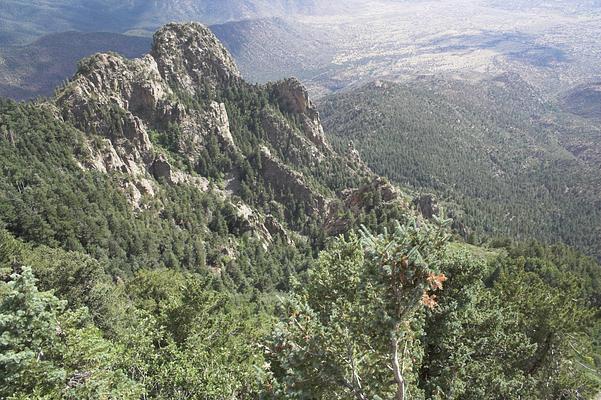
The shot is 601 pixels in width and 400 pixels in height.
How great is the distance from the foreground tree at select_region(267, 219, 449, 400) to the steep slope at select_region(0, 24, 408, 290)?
264 ft

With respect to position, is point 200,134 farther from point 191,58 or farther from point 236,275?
point 236,275

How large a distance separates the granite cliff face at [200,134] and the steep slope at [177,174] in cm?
45

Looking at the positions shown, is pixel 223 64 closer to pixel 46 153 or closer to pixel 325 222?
pixel 325 222

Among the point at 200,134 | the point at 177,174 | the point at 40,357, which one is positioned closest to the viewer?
the point at 40,357

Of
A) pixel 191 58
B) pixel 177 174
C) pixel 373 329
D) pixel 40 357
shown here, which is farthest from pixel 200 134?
pixel 373 329

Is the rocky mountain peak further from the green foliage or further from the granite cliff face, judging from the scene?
the green foliage

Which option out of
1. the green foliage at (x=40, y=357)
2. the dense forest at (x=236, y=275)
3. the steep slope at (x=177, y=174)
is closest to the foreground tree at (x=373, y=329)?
the dense forest at (x=236, y=275)

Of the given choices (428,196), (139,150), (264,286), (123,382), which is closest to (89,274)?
(123,382)

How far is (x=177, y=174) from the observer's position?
136000 mm

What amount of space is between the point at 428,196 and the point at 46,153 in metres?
125

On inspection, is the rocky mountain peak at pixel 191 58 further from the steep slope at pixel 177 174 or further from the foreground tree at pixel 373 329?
the foreground tree at pixel 373 329

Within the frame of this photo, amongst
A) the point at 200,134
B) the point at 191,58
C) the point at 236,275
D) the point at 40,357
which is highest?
the point at 40,357

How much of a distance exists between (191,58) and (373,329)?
18354 cm

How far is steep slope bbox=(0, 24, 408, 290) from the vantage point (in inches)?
3710
